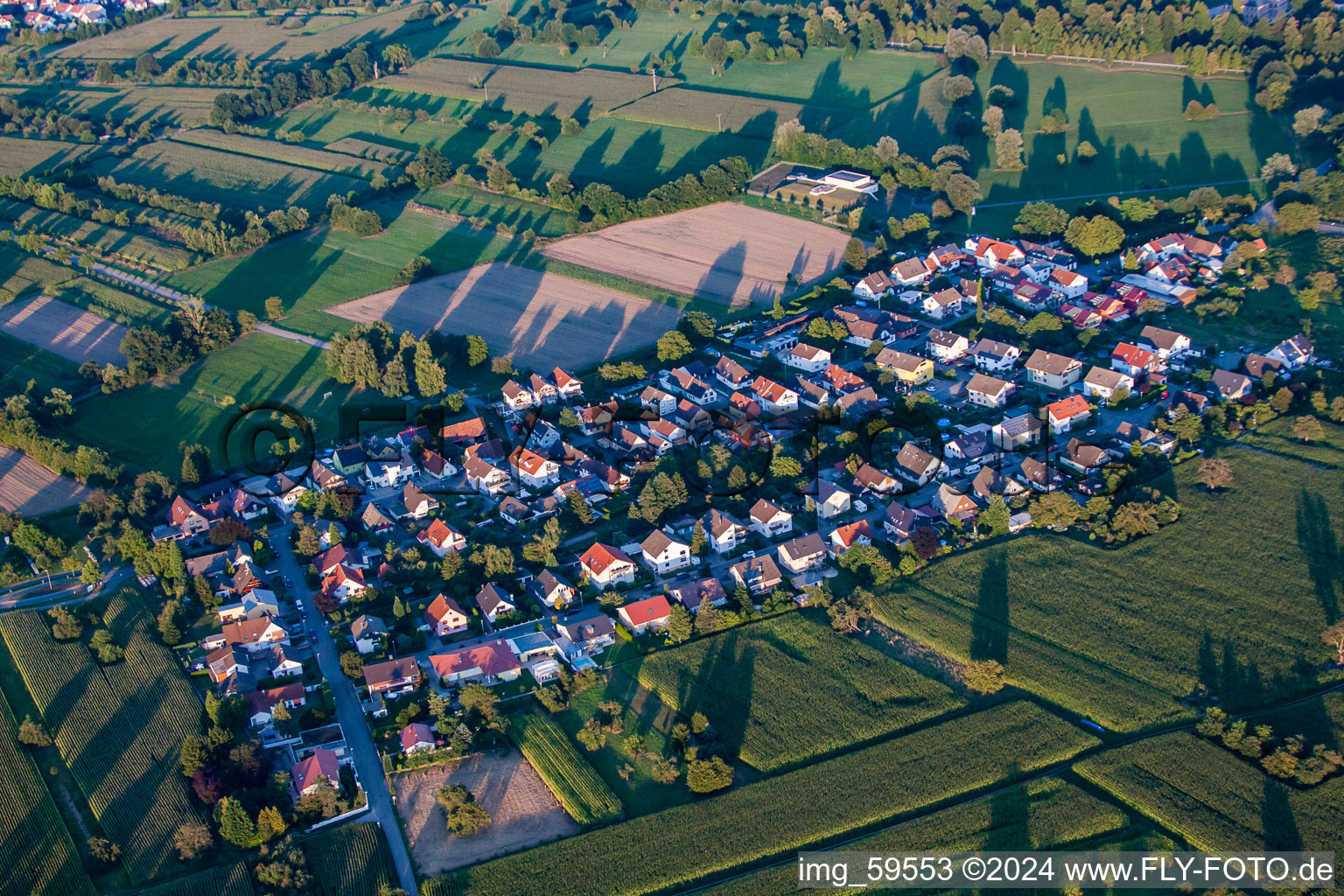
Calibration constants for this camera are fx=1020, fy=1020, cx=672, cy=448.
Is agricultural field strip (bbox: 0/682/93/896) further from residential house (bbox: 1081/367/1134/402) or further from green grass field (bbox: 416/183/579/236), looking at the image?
green grass field (bbox: 416/183/579/236)

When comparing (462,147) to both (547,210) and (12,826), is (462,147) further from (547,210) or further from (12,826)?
(12,826)

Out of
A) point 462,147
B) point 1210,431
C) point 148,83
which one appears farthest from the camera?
point 148,83

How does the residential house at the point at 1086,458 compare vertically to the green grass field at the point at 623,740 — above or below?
above

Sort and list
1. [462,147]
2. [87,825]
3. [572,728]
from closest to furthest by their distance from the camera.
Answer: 1. [87,825]
2. [572,728]
3. [462,147]

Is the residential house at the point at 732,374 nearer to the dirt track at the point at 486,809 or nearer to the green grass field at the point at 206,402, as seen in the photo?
the green grass field at the point at 206,402

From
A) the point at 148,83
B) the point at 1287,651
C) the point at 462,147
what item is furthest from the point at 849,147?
the point at 148,83

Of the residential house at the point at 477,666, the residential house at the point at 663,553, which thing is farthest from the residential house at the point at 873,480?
the residential house at the point at 477,666
